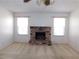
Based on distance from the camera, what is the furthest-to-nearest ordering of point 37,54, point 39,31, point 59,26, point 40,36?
point 59,26
point 40,36
point 39,31
point 37,54

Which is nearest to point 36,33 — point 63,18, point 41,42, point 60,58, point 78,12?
point 41,42

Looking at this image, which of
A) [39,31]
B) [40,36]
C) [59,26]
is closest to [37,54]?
[39,31]

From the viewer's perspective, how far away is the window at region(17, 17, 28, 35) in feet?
32.2

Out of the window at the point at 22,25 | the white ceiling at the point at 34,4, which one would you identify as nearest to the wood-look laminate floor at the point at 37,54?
the white ceiling at the point at 34,4

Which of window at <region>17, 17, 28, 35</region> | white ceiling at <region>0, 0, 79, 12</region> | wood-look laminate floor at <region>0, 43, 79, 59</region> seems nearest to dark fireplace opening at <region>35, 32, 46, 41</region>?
window at <region>17, 17, 28, 35</region>

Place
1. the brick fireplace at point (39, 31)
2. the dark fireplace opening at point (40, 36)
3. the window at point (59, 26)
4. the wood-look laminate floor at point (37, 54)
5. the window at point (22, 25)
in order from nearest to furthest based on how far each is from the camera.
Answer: the wood-look laminate floor at point (37, 54) < the brick fireplace at point (39, 31) < the dark fireplace opening at point (40, 36) < the window at point (59, 26) < the window at point (22, 25)

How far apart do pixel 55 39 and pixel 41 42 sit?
1153 millimetres

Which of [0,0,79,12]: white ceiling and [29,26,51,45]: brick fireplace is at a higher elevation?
[0,0,79,12]: white ceiling

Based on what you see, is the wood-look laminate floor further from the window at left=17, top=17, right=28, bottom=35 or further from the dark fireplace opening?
the window at left=17, top=17, right=28, bottom=35

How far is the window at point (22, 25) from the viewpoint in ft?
32.2

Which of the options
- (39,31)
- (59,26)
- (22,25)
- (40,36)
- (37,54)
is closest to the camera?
(37,54)

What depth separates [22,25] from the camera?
32.3 ft

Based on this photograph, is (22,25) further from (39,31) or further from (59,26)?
(59,26)

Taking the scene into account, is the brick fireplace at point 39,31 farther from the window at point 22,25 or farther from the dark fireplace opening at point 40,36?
the window at point 22,25
